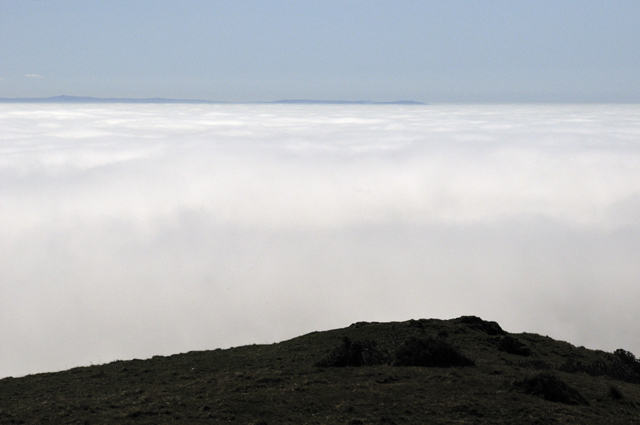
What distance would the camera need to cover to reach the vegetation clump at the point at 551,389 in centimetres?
1591

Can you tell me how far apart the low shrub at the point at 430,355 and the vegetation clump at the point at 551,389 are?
3411 millimetres

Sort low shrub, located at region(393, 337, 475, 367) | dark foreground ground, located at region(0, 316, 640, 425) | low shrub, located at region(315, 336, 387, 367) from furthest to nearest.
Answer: low shrub, located at region(315, 336, 387, 367) → low shrub, located at region(393, 337, 475, 367) → dark foreground ground, located at region(0, 316, 640, 425)

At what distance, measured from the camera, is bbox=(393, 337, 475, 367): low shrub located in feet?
65.2

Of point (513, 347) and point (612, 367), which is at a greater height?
point (612, 367)

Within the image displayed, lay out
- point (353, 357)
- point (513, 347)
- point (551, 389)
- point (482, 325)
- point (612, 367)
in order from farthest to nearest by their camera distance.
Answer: point (482, 325) < point (513, 347) < point (612, 367) < point (353, 357) < point (551, 389)

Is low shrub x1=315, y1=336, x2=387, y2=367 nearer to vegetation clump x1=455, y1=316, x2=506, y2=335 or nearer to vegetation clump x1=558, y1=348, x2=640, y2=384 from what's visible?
vegetation clump x1=558, y1=348, x2=640, y2=384

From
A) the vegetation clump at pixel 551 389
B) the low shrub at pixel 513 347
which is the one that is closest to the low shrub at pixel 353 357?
the vegetation clump at pixel 551 389

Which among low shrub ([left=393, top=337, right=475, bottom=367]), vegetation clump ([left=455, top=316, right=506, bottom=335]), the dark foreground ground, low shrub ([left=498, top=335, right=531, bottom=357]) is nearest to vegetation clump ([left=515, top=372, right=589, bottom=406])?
the dark foreground ground

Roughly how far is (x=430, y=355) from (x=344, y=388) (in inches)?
165

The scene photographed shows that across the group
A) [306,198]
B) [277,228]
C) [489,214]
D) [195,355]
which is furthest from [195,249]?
[195,355]

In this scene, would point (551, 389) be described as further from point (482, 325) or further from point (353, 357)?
point (482, 325)

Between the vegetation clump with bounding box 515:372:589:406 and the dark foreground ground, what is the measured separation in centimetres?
3

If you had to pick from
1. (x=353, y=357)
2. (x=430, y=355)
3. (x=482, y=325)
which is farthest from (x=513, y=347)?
(x=353, y=357)

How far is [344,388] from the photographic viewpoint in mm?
16969
